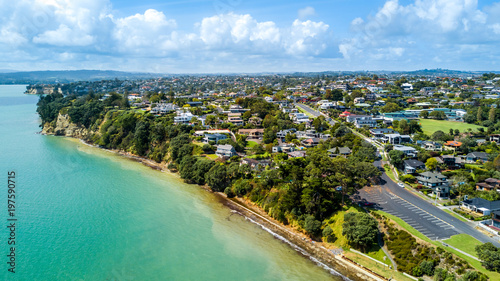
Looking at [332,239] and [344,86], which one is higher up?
[344,86]

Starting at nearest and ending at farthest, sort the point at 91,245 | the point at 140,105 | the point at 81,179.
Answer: the point at 91,245
the point at 81,179
the point at 140,105

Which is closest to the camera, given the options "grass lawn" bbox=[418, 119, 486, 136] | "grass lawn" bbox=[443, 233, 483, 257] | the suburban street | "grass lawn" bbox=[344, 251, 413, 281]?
"grass lawn" bbox=[344, 251, 413, 281]

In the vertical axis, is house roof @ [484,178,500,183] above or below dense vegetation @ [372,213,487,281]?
above

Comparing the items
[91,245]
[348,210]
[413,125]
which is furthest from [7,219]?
[413,125]

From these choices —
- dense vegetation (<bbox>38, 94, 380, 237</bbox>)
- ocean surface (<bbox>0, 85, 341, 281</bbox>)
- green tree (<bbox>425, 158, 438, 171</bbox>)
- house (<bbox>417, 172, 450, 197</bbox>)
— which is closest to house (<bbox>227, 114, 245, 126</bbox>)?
dense vegetation (<bbox>38, 94, 380, 237</bbox>)

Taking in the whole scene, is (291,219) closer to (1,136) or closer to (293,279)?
(293,279)

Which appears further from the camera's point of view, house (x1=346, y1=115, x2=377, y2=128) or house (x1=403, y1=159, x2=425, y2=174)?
house (x1=346, y1=115, x2=377, y2=128)

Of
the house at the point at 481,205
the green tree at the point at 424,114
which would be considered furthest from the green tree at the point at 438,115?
the house at the point at 481,205

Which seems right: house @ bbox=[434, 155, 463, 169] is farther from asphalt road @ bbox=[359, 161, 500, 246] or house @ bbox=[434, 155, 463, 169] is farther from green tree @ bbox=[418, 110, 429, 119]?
green tree @ bbox=[418, 110, 429, 119]
